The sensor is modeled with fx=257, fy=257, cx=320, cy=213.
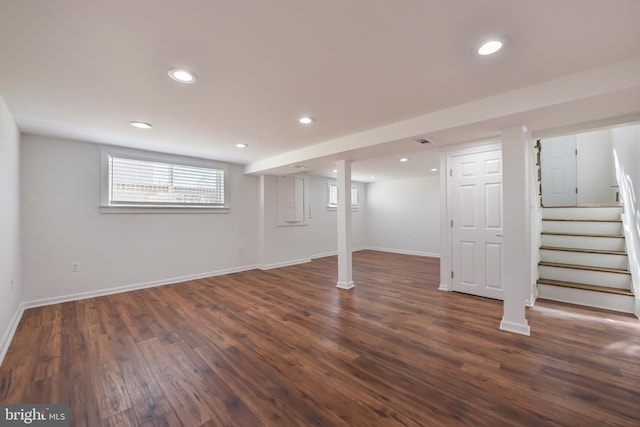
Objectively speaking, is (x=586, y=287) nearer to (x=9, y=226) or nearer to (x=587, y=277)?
(x=587, y=277)

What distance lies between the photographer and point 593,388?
67.2 inches

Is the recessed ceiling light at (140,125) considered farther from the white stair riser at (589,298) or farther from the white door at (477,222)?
the white stair riser at (589,298)

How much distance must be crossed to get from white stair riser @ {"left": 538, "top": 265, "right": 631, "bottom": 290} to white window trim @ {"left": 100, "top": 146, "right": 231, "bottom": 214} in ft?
17.6

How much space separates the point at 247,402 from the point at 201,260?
145 inches

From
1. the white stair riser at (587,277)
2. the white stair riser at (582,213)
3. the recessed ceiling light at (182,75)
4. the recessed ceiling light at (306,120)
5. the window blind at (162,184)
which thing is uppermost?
the recessed ceiling light at (306,120)

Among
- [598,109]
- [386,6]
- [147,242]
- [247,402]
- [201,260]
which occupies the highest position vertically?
[386,6]

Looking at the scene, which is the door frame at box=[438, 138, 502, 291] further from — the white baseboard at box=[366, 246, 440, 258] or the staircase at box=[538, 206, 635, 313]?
the white baseboard at box=[366, 246, 440, 258]

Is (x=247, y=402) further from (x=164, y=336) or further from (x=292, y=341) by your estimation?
(x=164, y=336)

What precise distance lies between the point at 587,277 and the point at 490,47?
11.3ft

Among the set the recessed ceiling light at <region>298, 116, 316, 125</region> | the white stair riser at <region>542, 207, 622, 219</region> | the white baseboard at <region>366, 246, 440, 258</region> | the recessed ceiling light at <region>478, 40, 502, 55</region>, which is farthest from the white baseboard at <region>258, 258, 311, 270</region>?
the recessed ceiling light at <region>478, 40, 502, 55</region>

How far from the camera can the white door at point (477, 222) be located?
342cm

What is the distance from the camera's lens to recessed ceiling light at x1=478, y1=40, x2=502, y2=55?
155cm

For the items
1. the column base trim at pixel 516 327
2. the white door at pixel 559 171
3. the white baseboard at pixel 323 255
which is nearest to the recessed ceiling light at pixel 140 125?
the column base trim at pixel 516 327

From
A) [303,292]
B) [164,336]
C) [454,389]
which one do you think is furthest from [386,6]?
[303,292]
